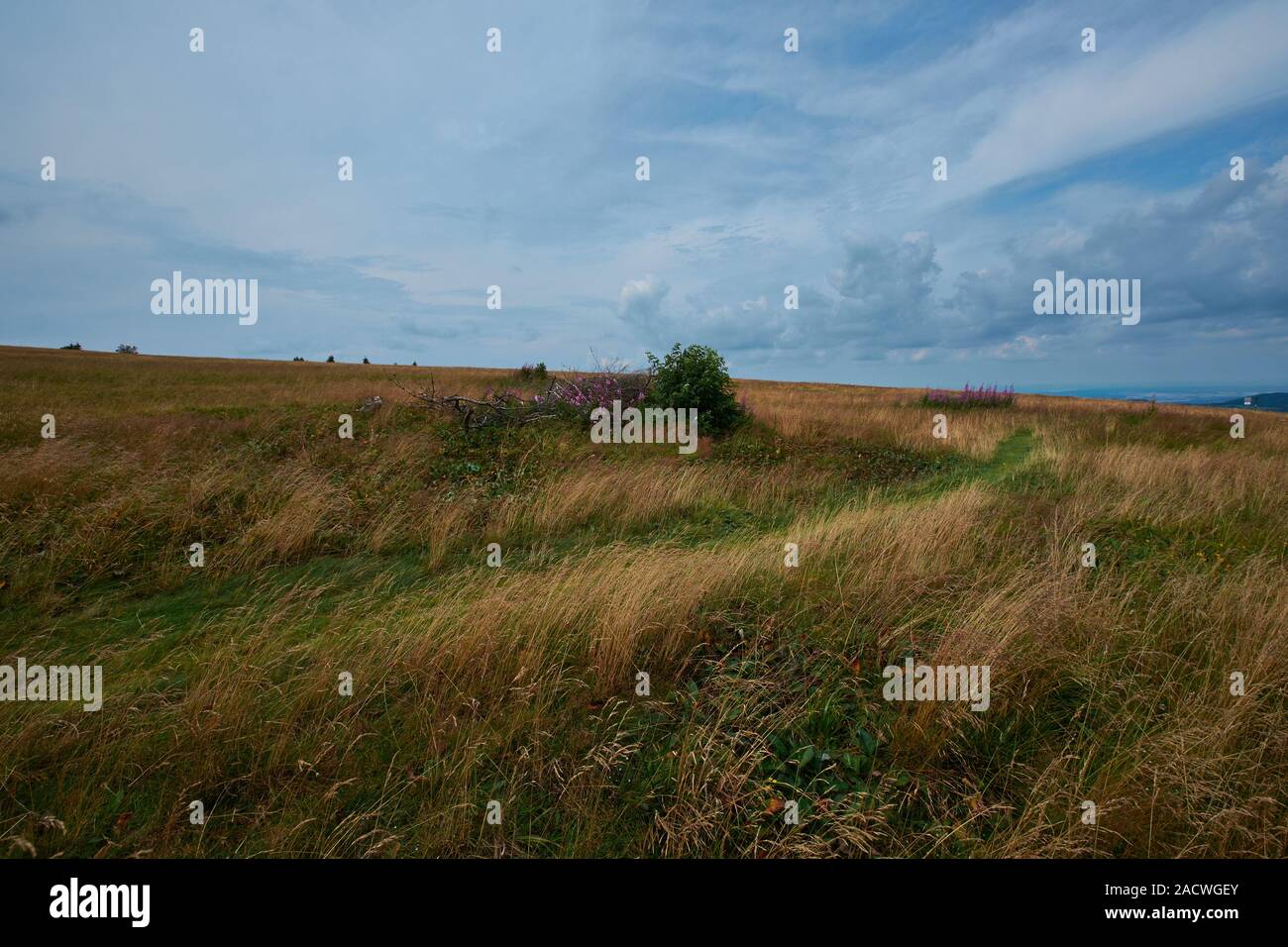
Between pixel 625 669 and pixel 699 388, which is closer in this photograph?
pixel 625 669

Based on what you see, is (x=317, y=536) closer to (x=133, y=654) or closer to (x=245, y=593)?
(x=245, y=593)

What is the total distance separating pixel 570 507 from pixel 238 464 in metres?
6.23

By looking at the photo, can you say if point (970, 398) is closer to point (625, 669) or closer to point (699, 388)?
point (699, 388)

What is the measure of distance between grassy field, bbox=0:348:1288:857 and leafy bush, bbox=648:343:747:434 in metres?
5.58

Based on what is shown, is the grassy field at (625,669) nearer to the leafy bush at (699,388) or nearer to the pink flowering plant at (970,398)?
the leafy bush at (699,388)

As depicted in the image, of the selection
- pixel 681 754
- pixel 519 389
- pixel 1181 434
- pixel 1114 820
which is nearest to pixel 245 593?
pixel 681 754

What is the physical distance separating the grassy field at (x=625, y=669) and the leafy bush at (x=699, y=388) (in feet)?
18.3

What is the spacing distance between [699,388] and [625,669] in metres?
11.0

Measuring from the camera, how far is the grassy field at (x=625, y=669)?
2.88 meters

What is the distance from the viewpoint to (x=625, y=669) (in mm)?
4102

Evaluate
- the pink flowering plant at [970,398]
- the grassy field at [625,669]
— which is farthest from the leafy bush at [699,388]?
the pink flowering plant at [970,398]

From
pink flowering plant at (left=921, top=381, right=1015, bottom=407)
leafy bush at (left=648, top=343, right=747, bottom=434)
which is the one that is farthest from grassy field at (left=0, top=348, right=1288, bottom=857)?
pink flowering plant at (left=921, top=381, right=1015, bottom=407)

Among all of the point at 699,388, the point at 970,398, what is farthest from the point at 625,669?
the point at 970,398

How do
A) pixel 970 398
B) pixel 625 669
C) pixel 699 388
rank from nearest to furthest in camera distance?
pixel 625 669, pixel 699 388, pixel 970 398
